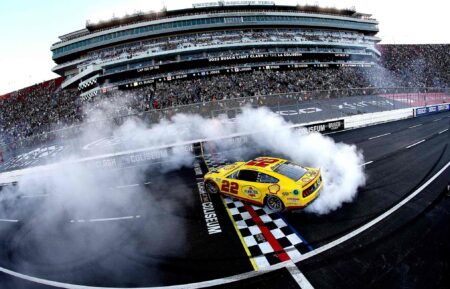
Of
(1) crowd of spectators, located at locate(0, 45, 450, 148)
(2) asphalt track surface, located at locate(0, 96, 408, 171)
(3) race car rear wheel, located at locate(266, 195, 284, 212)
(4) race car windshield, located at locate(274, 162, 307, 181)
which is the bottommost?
(3) race car rear wheel, located at locate(266, 195, 284, 212)

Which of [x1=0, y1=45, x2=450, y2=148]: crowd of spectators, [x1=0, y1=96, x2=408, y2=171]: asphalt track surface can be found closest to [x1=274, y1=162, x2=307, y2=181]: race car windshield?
[x1=0, y1=96, x2=408, y2=171]: asphalt track surface

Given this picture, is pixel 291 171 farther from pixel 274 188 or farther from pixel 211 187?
pixel 211 187

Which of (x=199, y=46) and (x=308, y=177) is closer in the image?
(x=308, y=177)

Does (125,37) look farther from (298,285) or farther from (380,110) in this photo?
(298,285)

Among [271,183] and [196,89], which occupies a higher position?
[196,89]

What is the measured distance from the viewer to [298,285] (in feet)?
14.8

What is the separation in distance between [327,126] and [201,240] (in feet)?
45.8

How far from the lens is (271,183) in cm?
689

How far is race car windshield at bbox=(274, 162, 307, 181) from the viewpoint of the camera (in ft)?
22.7

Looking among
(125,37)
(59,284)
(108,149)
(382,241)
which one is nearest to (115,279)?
(59,284)

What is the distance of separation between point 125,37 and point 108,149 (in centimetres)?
3656

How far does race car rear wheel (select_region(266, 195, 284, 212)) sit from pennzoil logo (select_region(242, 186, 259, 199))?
362 mm

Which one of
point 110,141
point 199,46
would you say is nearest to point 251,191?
point 110,141

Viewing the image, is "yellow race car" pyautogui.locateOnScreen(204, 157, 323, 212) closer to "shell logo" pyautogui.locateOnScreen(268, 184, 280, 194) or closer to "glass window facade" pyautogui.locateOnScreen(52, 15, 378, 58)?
"shell logo" pyautogui.locateOnScreen(268, 184, 280, 194)
